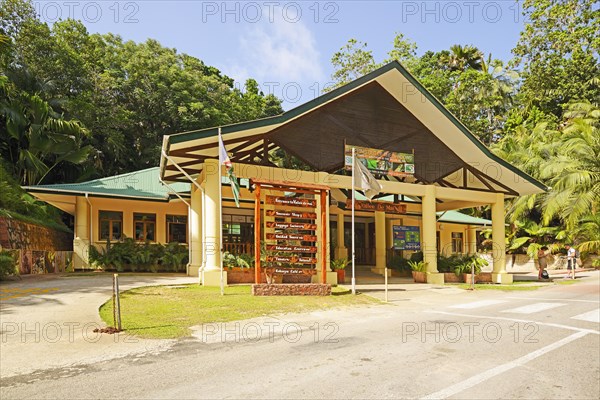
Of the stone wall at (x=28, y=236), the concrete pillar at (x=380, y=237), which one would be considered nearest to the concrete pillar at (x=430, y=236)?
the concrete pillar at (x=380, y=237)

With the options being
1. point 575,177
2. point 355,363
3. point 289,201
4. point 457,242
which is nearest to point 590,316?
point 355,363

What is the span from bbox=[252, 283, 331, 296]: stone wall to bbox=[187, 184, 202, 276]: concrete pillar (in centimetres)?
696

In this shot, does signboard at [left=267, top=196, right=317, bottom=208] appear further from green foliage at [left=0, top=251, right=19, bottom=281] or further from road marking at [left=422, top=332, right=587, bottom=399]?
green foliage at [left=0, top=251, right=19, bottom=281]

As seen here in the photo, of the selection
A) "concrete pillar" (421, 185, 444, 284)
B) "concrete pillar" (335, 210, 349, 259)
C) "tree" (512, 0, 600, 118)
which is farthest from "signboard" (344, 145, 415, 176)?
"tree" (512, 0, 600, 118)

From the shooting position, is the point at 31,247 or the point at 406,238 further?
the point at 31,247

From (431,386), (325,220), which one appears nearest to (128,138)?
(325,220)

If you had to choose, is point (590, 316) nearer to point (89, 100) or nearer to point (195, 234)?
point (195, 234)

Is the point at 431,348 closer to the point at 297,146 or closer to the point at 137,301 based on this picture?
the point at 137,301

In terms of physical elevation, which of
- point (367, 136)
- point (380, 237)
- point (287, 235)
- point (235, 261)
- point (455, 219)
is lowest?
point (235, 261)

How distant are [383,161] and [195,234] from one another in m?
8.56

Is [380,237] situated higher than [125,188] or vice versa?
[125,188]

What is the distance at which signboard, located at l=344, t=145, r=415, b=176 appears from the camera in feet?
59.7

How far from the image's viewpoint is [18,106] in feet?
96.9

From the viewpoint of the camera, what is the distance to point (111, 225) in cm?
2428
